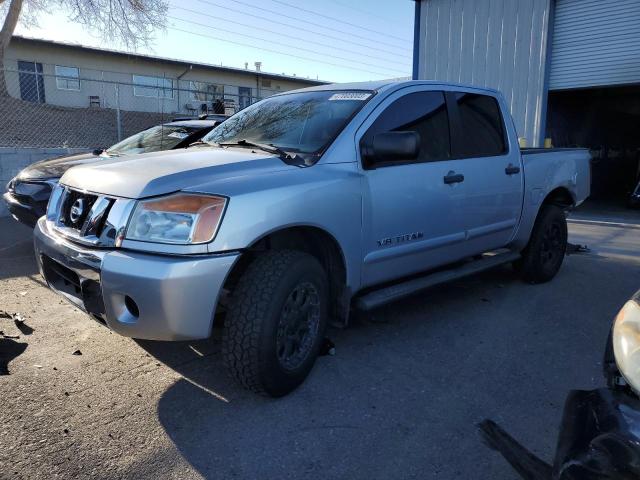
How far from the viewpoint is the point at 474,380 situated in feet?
11.1

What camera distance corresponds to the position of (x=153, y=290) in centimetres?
254

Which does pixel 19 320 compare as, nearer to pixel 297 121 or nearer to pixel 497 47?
pixel 297 121

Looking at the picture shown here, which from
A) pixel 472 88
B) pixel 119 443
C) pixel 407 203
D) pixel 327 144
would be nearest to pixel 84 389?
pixel 119 443

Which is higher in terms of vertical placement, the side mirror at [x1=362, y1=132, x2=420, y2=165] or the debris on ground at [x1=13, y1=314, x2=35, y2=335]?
the side mirror at [x1=362, y1=132, x2=420, y2=165]

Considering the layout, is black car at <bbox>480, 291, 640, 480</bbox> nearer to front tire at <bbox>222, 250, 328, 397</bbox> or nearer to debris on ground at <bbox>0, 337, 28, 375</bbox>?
front tire at <bbox>222, 250, 328, 397</bbox>

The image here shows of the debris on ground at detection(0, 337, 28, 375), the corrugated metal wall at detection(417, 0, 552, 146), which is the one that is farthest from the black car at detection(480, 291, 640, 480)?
the corrugated metal wall at detection(417, 0, 552, 146)

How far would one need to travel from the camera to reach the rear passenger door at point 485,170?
14.2 feet

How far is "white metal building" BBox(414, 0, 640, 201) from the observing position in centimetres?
1199

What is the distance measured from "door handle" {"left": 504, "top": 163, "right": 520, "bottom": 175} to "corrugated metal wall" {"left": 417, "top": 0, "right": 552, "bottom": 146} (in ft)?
31.2

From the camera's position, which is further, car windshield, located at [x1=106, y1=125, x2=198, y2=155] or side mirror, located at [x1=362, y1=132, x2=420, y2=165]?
car windshield, located at [x1=106, y1=125, x2=198, y2=155]

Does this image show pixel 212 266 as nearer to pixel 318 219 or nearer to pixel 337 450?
pixel 318 219

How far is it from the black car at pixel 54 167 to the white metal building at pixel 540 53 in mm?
9194

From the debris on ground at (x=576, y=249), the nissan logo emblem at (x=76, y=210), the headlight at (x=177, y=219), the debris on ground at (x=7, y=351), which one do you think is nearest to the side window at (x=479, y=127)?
the headlight at (x=177, y=219)

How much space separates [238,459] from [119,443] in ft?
2.04
